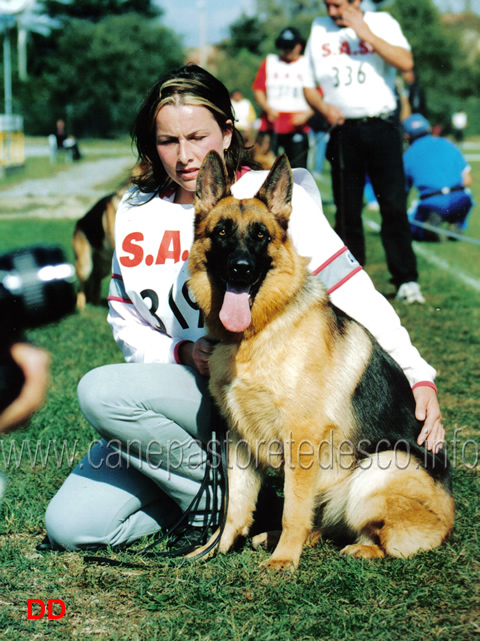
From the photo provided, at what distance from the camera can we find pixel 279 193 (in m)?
2.72

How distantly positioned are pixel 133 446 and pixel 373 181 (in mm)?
4199

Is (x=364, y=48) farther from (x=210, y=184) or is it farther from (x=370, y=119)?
(x=210, y=184)

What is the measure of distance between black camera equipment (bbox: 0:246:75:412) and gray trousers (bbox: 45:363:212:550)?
1783mm

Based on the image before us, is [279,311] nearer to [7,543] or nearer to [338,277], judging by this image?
[338,277]

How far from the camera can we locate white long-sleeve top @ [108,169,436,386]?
294cm

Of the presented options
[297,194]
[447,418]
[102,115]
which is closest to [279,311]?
[297,194]

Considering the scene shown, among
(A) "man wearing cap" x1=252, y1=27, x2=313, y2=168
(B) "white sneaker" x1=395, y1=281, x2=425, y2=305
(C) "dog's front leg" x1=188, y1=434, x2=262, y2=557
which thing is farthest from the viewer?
(A) "man wearing cap" x1=252, y1=27, x2=313, y2=168

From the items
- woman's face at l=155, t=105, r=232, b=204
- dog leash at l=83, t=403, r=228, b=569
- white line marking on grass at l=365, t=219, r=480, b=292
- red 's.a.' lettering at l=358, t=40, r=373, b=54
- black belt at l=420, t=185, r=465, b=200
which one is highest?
red 's.a.' lettering at l=358, t=40, r=373, b=54

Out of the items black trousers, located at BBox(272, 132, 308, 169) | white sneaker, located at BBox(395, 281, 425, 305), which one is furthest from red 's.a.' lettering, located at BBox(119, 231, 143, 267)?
black trousers, located at BBox(272, 132, 308, 169)

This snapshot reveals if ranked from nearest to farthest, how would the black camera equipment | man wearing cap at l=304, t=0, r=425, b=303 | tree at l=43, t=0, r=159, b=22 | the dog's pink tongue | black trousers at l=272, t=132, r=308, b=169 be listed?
1. the black camera equipment
2. the dog's pink tongue
3. man wearing cap at l=304, t=0, r=425, b=303
4. black trousers at l=272, t=132, r=308, b=169
5. tree at l=43, t=0, r=159, b=22

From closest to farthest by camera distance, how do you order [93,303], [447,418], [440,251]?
[447,418] → [93,303] → [440,251]

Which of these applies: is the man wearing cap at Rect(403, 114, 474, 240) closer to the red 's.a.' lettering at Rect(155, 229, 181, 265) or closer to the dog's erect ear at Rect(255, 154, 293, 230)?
the red 's.a.' lettering at Rect(155, 229, 181, 265)

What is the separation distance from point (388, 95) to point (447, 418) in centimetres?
335

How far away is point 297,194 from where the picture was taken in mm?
3014
